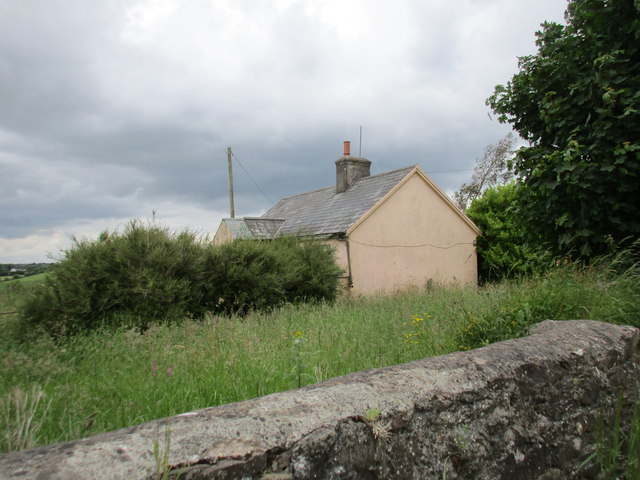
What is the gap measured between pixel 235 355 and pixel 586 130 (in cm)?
609

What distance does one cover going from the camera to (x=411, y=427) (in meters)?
1.94

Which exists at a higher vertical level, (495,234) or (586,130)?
(586,130)

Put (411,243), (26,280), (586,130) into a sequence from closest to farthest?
(586,130) < (26,280) < (411,243)

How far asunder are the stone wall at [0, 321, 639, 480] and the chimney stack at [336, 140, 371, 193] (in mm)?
17305

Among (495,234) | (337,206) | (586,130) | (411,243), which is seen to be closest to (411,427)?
(586,130)

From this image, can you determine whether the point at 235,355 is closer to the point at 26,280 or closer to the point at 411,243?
the point at 26,280

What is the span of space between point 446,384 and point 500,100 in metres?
6.89

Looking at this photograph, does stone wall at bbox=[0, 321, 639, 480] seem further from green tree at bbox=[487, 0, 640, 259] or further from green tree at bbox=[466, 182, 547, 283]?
Answer: green tree at bbox=[466, 182, 547, 283]

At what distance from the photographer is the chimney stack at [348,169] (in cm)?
1997

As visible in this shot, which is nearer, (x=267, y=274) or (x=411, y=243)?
(x=267, y=274)

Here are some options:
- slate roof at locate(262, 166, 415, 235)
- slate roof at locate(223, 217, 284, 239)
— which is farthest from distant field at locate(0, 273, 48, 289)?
slate roof at locate(223, 217, 284, 239)

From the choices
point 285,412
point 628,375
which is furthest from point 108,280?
point 628,375

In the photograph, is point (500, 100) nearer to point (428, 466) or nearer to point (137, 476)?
point (428, 466)

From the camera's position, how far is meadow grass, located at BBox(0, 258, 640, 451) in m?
2.98
